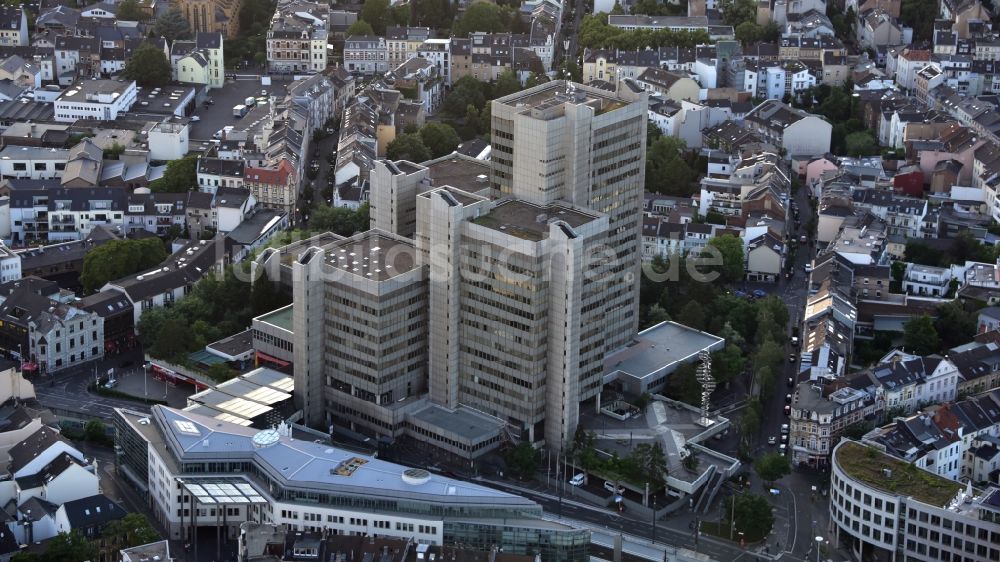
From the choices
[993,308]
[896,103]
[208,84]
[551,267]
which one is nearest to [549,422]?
[551,267]

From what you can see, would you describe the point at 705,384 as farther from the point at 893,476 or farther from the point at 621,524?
the point at 893,476

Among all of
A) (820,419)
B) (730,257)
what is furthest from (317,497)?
(730,257)

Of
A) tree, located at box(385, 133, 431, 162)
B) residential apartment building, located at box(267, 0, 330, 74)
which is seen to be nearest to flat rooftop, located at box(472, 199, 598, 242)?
tree, located at box(385, 133, 431, 162)

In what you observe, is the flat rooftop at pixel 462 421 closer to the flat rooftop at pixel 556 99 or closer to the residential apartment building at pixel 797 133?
the flat rooftop at pixel 556 99

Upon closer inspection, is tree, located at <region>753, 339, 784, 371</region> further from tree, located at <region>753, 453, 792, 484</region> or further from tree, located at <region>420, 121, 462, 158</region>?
tree, located at <region>420, 121, 462, 158</region>

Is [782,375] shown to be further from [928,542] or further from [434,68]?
[434,68]

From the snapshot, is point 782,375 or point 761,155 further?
point 761,155
